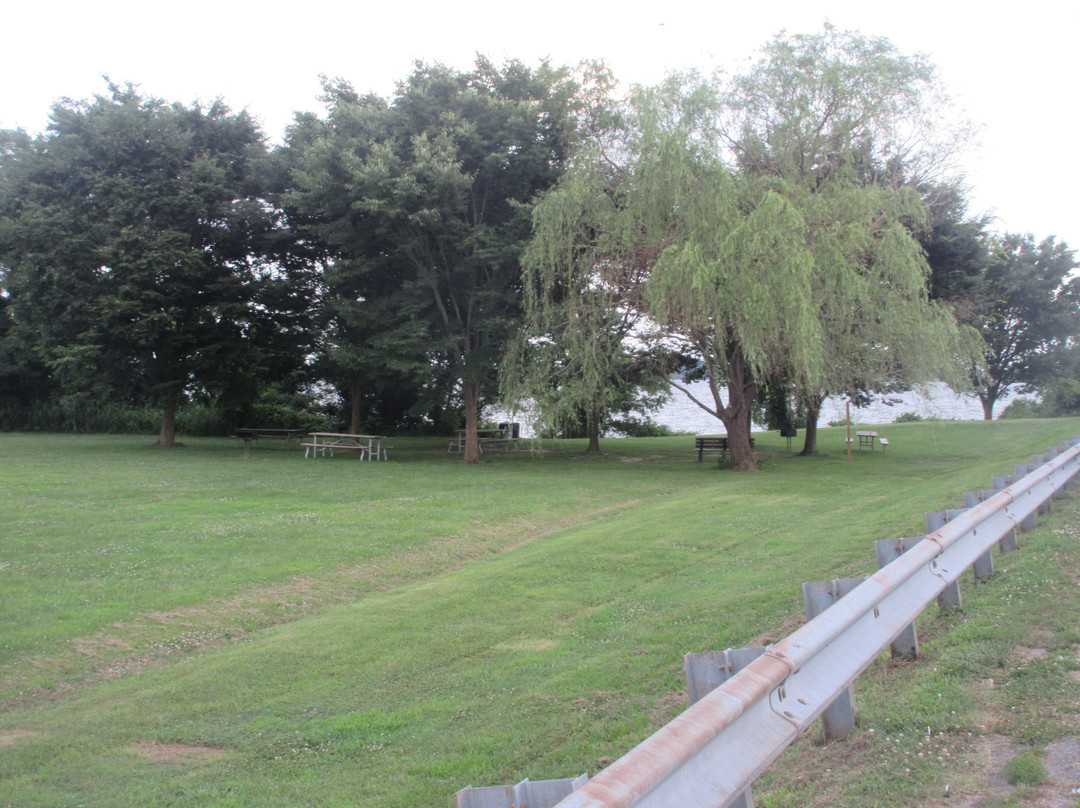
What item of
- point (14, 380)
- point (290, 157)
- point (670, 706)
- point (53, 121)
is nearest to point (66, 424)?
point (14, 380)

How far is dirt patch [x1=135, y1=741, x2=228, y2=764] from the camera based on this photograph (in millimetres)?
5051

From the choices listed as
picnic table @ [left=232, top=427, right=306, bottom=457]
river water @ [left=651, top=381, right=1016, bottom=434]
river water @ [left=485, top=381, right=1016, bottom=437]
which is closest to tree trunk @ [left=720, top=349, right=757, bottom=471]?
picnic table @ [left=232, top=427, right=306, bottom=457]

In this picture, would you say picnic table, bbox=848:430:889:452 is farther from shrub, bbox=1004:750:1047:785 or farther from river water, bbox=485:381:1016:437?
shrub, bbox=1004:750:1047:785

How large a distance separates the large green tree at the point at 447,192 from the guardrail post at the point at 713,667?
71.4 feet

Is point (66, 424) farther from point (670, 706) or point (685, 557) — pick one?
point (670, 706)

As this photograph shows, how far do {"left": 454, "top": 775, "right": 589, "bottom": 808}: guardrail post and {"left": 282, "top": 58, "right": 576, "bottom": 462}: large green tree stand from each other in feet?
74.2

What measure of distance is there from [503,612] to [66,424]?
40003 mm

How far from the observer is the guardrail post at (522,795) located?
2.05 meters

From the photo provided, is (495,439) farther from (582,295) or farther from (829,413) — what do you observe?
(829,413)

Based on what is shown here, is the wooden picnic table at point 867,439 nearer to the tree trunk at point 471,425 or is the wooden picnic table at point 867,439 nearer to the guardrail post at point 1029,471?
the tree trunk at point 471,425

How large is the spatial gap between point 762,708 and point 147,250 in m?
30.0

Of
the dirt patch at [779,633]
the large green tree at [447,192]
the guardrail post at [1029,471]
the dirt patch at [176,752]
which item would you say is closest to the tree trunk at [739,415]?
the large green tree at [447,192]

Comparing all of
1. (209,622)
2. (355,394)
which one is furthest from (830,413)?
(209,622)

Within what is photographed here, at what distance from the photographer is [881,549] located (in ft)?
17.0
